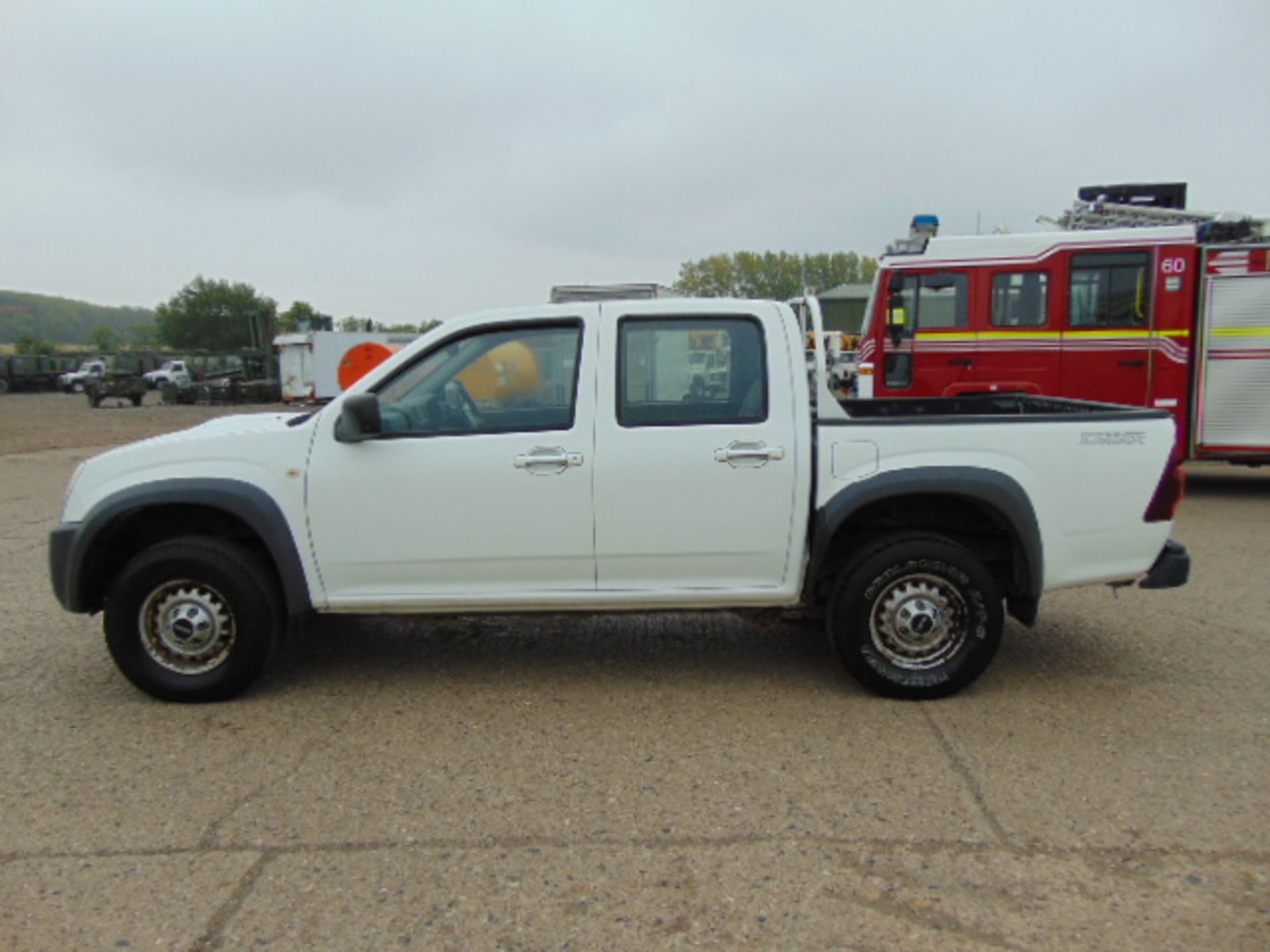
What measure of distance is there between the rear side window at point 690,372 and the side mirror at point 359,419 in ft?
3.55

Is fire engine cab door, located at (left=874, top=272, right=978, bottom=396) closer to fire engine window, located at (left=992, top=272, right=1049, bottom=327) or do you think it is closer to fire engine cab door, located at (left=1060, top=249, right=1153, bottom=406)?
fire engine window, located at (left=992, top=272, right=1049, bottom=327)

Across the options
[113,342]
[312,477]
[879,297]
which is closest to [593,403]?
[312,477]

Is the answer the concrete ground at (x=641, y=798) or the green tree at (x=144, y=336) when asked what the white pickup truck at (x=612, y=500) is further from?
the green tree at (x=144, y=336)

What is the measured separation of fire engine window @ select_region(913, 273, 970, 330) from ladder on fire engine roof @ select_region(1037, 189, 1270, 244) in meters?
2.19

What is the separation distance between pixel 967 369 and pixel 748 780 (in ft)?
26.6

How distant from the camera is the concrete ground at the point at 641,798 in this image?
2738mm

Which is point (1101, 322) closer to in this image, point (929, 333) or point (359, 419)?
point (929, 333)

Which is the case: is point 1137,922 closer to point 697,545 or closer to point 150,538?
point 697,545

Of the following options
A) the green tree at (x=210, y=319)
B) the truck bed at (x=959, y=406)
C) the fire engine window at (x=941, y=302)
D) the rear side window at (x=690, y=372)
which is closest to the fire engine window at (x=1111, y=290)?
the fire engine window at (x=941, y=302)

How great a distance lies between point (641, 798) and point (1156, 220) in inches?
449

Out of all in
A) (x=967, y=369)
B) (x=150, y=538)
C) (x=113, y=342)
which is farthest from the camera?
(x=113, y=342)

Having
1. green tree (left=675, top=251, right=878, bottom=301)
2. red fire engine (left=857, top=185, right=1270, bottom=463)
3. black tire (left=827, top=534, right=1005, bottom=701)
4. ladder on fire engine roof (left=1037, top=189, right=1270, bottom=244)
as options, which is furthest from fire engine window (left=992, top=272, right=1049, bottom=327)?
green tree (left=675, top=251, right=878, bottom=301)

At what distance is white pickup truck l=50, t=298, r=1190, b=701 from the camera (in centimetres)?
420

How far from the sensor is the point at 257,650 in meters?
4.34
